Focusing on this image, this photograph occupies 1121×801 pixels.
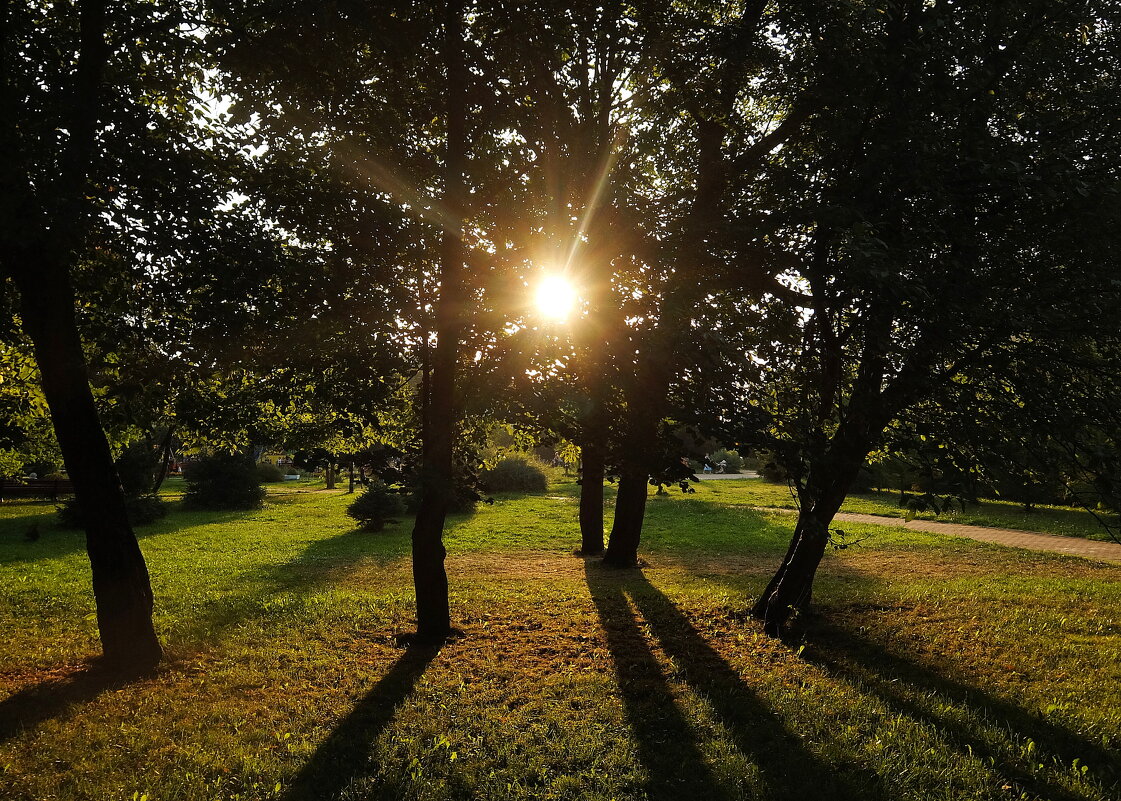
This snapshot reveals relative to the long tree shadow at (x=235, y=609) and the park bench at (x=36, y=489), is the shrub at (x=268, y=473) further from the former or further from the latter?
the long tree shadow at (x=235, y=609)

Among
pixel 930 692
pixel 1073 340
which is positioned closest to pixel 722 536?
pixel 930 692

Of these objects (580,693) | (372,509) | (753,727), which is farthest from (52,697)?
(372,509)

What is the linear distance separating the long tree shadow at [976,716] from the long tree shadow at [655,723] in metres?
2.10

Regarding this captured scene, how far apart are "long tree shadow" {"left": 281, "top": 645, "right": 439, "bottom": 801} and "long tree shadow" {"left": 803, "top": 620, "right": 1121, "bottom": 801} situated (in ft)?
15.7

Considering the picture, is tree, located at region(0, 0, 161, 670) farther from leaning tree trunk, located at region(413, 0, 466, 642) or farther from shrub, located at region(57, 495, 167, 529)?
shrub, located at region(57, 495, 167, 529)

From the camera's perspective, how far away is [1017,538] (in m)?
19.2

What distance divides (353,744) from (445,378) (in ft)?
13.7

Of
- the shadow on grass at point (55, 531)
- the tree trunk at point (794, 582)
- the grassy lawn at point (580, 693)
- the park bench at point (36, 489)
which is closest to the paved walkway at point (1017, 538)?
the grassy lawn at point (580, 693)

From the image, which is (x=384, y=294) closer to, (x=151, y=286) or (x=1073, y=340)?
(x=151, y=286)

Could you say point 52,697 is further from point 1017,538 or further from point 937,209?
point 1017,538

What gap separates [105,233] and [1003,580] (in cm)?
1520

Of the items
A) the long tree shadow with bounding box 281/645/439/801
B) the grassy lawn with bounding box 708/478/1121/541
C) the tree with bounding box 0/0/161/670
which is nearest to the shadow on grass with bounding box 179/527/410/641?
the tree with bounding box 0/0/161/670

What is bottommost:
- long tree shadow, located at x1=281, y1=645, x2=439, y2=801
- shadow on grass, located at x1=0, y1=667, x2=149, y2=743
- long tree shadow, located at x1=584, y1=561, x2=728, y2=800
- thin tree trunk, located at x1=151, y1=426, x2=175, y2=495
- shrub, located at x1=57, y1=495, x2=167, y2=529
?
shrub, located at x1=57, y1=495, x2=167, y2=529

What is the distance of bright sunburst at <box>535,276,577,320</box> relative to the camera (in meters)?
6.66
